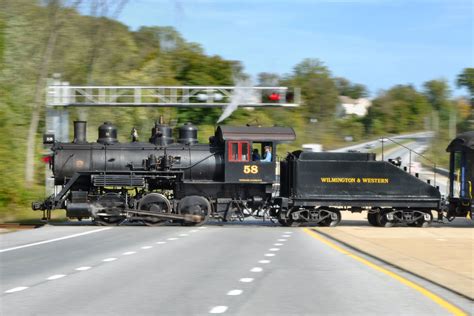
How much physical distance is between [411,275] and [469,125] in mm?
110241

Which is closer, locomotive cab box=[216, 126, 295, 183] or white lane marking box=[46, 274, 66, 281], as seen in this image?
white lane marking box=[46, 274, 66, 281]

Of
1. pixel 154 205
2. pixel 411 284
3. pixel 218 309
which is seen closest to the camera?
pixel 218 309

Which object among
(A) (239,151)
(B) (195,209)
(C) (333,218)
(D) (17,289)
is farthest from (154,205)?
(D) (17,289)

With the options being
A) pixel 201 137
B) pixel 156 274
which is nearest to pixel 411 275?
pixel 156 274

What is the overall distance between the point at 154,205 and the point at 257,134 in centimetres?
454

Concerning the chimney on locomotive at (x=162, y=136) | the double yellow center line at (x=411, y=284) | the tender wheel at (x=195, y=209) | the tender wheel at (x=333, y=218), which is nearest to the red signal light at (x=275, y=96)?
the chimney on locomotive at (x=162, y=136)

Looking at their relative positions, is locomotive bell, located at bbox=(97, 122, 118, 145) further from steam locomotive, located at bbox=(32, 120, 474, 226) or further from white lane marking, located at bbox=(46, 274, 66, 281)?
white lane marking, located at bbox=(46, 274, 66, 281)

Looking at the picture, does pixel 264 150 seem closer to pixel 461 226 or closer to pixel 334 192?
pixel 334 192

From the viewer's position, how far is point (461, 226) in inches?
1115

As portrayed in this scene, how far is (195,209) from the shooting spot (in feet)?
86.2

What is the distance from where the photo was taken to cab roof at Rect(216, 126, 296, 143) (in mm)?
26938

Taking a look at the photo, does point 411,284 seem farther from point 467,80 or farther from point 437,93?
point 437,93

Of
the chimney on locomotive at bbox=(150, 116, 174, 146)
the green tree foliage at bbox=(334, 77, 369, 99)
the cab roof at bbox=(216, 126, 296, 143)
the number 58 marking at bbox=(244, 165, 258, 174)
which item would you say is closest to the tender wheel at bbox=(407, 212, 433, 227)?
the cab roof at bbox=(216, 126, 296, 143)

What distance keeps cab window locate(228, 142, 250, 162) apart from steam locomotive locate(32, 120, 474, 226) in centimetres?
4
